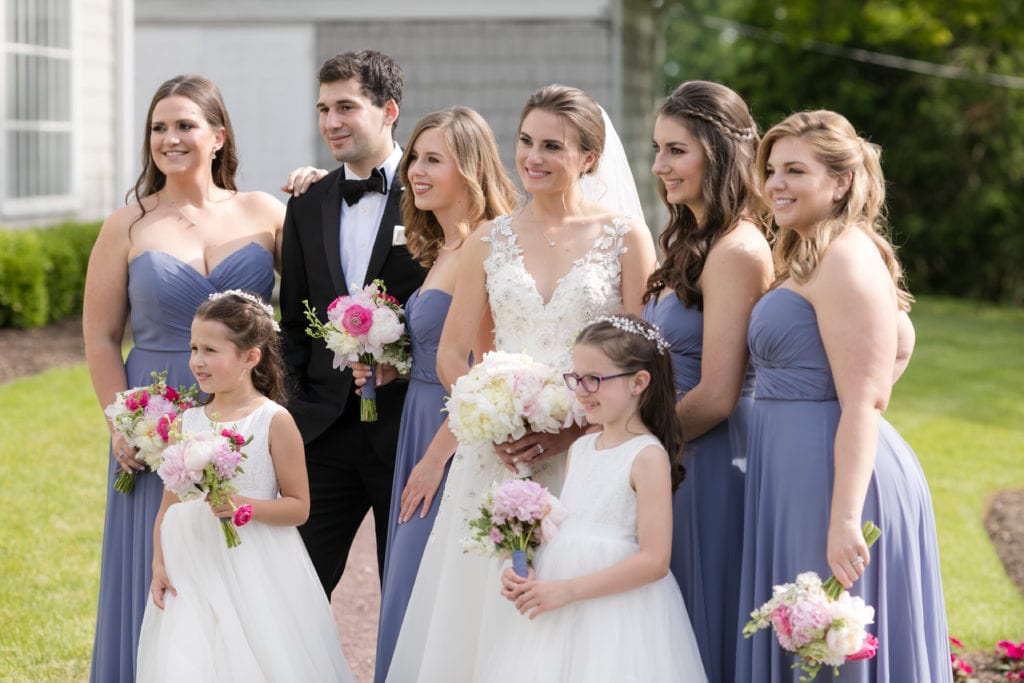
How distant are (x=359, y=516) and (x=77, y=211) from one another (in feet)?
32.7

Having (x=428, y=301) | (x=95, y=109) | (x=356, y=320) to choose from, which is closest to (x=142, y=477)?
(x=356, y=320)

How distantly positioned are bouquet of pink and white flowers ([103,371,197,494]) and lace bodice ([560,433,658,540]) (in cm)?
139

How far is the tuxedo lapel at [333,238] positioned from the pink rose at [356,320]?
50cm

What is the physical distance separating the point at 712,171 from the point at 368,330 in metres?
1.38

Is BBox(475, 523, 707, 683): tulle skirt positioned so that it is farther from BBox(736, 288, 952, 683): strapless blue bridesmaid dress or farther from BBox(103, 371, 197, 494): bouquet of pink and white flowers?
BBox(103, 371, 197, 494): bouquet of pink and white flowers

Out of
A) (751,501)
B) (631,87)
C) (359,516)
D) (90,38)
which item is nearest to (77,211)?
(90,38)

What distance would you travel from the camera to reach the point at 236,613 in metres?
4.52

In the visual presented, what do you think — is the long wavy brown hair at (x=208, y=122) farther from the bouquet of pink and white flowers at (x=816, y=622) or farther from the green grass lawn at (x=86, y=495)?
the bouquet of pink and white flowers at (x=816, y=622)

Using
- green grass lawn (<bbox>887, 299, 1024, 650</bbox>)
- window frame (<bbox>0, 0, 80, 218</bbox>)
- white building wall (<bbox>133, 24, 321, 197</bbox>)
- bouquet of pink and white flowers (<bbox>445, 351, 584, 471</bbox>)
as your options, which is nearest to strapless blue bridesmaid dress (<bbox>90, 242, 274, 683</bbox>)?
bouquet of pink and white flowers (<bbox>445, 351, 584, 471</bbox>)

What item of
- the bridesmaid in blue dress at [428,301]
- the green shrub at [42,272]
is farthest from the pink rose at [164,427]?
the green shrub at [42,272]

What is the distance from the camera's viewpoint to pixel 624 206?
507 cm

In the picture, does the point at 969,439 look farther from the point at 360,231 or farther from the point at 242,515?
the point at 242,515

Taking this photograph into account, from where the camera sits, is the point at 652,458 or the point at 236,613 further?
the point at 236,613

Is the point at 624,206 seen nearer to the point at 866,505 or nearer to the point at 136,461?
the point at 866,505
